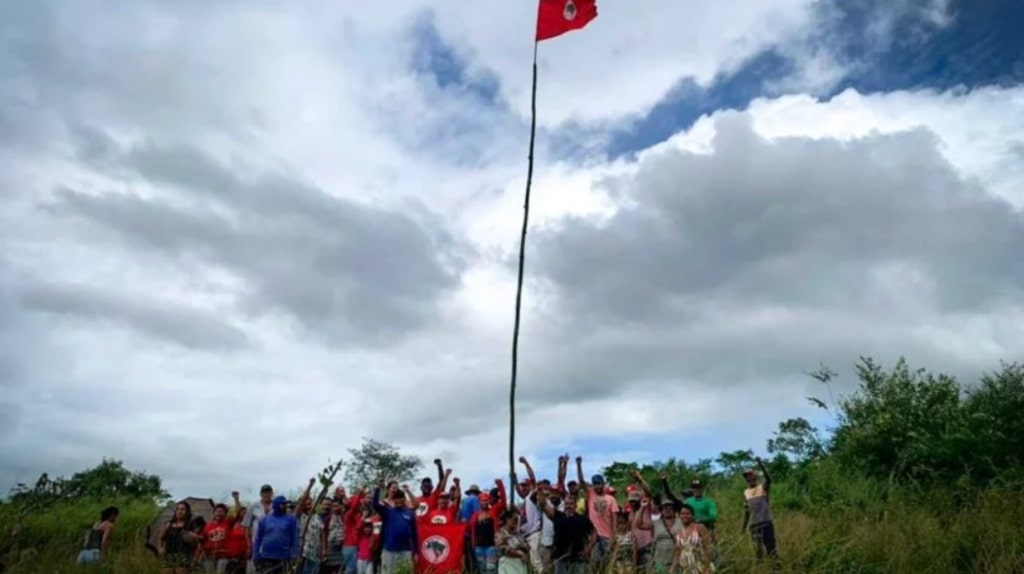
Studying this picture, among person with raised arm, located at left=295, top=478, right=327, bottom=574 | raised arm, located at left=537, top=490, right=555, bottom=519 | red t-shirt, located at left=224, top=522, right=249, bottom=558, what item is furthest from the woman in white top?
red t-shirt, located at left=224, top=522, right=249, bottom=558

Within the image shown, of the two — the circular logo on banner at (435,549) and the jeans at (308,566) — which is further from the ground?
the circular logo on banner at (435,549)

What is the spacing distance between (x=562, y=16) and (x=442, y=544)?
31.8ft

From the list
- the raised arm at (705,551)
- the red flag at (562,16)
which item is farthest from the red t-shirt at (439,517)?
the red flag at (562,16)

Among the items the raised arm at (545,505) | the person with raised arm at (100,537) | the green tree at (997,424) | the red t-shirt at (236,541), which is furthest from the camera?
the green tree at (997,424)

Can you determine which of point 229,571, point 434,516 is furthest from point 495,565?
point 229,571

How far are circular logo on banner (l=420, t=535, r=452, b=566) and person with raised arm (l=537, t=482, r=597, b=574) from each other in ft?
5.41

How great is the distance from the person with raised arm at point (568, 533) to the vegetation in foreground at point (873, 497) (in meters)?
2.12

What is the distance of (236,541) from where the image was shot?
1466 cm

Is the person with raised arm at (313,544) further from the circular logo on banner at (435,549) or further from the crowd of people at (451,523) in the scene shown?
the circular logo on banner at (435,549)

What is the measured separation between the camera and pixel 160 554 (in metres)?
11.5

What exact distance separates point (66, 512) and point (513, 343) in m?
16.0

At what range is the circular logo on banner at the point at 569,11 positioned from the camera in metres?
16.2

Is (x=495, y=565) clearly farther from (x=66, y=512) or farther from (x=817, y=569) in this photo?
(x=66, y=512)

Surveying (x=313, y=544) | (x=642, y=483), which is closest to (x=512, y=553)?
(x=642, y=483)
